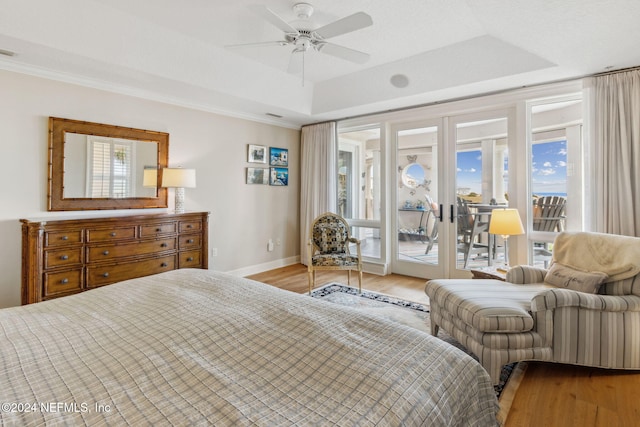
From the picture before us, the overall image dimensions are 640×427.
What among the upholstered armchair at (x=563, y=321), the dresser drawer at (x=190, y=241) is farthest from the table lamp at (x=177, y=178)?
the upholstered armchair at (x=563, y=321)

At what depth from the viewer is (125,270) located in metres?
3.30

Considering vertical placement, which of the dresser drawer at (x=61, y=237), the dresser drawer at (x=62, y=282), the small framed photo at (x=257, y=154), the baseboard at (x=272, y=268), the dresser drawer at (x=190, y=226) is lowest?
the baseboard at (x=272, y=268)

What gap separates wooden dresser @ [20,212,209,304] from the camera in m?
2.75

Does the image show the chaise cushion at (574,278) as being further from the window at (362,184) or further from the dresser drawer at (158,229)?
the dresser drawer at (158,229)

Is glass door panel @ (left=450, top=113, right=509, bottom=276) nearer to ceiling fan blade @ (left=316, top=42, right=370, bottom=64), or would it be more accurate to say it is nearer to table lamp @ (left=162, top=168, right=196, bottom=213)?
ceiling fan blade @ (left=316, top=42, right=370, bottom=64)

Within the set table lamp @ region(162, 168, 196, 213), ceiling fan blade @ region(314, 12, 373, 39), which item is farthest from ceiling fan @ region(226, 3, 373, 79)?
table lamp @ region(162, 168, 196, 213)

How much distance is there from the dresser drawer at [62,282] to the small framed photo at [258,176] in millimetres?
2508

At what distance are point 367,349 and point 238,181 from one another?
4.05 meters

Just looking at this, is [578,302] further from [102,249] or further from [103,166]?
[103,166]

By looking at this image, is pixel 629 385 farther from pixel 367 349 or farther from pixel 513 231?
pixel 367 349

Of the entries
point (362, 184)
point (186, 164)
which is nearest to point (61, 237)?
point (186, 164)

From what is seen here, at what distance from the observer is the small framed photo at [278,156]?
17.3 feet

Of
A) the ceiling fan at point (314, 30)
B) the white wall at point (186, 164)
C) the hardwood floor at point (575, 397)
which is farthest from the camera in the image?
the white wall at point (186, 164)

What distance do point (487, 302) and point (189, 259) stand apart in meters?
3.16
